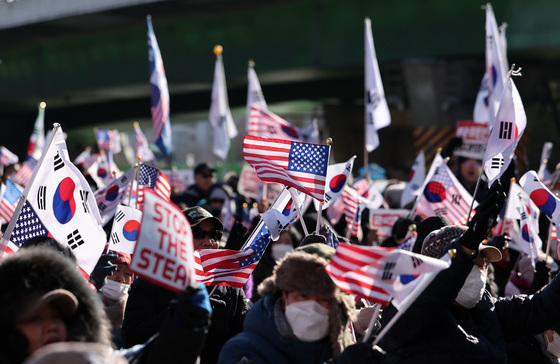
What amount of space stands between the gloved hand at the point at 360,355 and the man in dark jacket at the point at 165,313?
5.23 feet

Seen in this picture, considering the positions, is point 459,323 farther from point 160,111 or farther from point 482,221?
point 160,111

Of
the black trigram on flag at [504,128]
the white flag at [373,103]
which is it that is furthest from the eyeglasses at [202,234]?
the white flag at [373,103]

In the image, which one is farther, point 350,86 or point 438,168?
point 350,86

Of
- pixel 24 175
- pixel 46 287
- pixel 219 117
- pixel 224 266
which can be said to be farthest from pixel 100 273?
pixel 219 117

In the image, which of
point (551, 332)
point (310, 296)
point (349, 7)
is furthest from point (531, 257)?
point (349, 7)

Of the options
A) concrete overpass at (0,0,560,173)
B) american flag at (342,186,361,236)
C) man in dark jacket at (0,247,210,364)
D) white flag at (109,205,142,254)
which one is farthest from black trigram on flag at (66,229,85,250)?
concrete overpass at (0,0,560,173)

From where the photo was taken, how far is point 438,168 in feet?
30.4

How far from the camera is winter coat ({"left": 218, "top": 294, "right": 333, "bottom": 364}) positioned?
13.0 ft

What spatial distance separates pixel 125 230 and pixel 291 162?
128 cm

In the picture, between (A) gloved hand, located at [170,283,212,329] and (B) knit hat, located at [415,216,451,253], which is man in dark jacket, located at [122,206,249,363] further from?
(A) gloved hand, located at [170,283,212,329]

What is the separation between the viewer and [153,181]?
8.38 metres

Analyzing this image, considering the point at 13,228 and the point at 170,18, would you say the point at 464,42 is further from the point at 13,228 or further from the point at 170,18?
the point at 13,228

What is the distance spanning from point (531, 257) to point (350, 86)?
2122cm

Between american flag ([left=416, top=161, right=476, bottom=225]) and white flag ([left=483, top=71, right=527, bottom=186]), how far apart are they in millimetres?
1623
